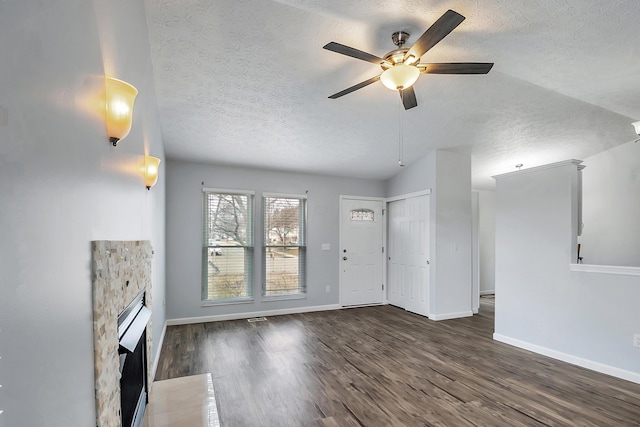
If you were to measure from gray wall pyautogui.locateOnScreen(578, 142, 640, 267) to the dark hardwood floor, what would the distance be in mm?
3183

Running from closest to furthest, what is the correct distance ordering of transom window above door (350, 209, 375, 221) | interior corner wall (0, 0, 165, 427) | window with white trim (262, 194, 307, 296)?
interior corner wall (0, 0, 165, 427)
window with white trim (262, 194, 307, 296)
transom window above door (350, 209, 375, 221)

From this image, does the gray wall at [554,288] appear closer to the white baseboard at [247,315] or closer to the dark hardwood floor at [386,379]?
the dark hardwood floor at [386,379]

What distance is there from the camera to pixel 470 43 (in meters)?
2.96

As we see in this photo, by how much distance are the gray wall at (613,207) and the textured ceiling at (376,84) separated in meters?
0.42

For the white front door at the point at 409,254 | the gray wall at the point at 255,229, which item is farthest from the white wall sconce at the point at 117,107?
the white front door at the point at 409,254

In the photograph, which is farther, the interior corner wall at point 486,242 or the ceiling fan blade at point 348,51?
the interior corner wall at point 486,242

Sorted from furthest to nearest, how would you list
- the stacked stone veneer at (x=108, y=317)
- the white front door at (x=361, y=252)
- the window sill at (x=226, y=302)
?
the white front door at (x=361, y=252)
the window sill at (x=226, y=302)
the stacked stone veneer at (x=108, y=317)

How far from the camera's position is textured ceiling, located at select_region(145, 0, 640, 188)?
2.54 m

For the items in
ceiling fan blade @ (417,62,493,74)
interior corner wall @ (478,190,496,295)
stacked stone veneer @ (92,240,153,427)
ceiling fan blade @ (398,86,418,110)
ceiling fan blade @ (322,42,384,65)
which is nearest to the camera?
stacked stone veneer @ (92,240,153,427)

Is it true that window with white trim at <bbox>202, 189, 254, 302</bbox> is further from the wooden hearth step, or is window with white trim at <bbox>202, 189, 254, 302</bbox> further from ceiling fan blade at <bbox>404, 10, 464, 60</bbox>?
ceiling fan blade at <bbox>404, 10, 464, 60</bbox>

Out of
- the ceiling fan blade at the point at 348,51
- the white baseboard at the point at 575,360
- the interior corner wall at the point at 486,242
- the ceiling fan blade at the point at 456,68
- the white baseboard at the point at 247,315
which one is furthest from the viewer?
the interior corner wall at the point at 486,242

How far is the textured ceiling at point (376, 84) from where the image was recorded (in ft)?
8.32

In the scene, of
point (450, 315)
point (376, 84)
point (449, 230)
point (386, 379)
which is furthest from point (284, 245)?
point (376, 84)

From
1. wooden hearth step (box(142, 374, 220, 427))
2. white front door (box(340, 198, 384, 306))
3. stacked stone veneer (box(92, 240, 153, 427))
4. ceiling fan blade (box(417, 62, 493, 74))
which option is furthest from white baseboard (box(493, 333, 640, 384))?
stacked stone veneer (box(92, 240, 153, 427))
